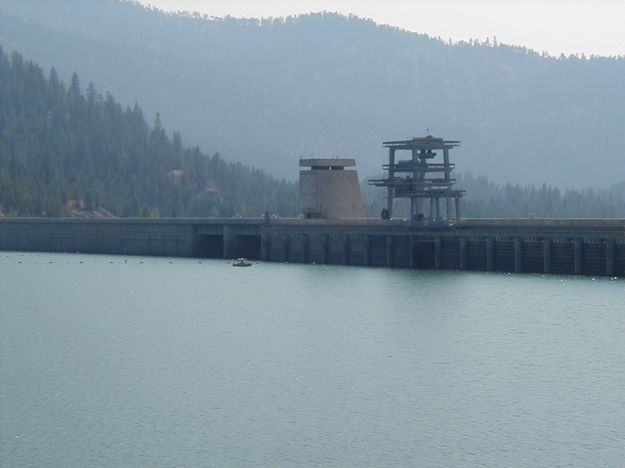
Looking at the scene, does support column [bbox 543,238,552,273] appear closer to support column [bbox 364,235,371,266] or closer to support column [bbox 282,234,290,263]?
support column [bbox 364,235,371,266]

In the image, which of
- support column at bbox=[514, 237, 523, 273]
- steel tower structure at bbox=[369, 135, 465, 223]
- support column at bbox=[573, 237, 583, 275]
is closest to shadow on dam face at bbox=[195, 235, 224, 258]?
steel tower structure at bbox=[369, 135, 465, 223]

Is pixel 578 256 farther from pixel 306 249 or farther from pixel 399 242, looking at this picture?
pixel 306 249

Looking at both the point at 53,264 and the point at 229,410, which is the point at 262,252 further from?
the point at 229,410

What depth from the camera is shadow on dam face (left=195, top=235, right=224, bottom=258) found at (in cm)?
18950

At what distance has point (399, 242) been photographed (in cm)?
15775

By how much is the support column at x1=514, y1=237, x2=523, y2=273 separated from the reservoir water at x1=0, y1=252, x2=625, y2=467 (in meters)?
13.2

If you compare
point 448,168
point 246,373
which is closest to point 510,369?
point 246,373

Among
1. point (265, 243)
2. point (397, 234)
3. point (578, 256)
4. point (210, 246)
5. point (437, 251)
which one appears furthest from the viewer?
point (210, 246)

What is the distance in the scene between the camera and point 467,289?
415 ft

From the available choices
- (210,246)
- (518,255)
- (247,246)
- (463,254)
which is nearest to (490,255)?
(463,254)

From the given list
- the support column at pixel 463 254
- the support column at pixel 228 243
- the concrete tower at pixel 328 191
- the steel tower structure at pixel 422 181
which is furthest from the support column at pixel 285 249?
the support column at pixel 463 254

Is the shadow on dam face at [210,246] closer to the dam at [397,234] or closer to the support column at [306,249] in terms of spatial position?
the dam at [397,234]

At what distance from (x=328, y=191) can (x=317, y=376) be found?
104m

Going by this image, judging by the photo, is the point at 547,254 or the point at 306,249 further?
the point at 306,249
